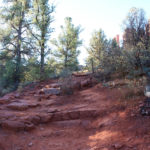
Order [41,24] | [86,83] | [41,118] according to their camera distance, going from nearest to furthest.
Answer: [41,118] → [86,83] → [41,24]

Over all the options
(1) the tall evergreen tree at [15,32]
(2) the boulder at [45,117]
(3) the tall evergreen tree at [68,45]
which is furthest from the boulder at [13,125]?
(3) the tall evergreen tree at [68,45]

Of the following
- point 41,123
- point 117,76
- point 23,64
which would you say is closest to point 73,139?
point 41,123

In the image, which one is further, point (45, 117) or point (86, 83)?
point (86, 83)

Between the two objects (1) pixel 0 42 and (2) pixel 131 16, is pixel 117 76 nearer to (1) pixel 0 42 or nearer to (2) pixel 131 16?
(2) pixel 131 16

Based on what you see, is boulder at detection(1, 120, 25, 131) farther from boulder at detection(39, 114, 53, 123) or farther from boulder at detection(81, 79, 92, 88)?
boulder at detection(81, 79, 92, 88)

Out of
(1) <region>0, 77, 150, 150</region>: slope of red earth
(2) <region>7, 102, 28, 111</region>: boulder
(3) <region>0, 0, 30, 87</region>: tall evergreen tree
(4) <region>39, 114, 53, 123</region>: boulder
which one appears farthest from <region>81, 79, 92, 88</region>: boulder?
(3) <region>0, 0, 30, 87</region>: tall evergreen tree

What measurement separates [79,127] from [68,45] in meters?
15.0

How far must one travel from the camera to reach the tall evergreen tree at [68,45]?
1955 centimetres

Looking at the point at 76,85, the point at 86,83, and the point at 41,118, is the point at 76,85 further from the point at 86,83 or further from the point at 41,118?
the point at 41,118

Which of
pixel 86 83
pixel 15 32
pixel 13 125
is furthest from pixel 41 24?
pixel 13 125

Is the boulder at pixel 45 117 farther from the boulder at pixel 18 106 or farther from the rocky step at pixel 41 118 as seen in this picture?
the boulder at pixel 18 106

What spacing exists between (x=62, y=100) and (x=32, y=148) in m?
3.60

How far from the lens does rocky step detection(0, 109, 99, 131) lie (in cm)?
535

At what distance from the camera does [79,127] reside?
Answer: 5527mm
